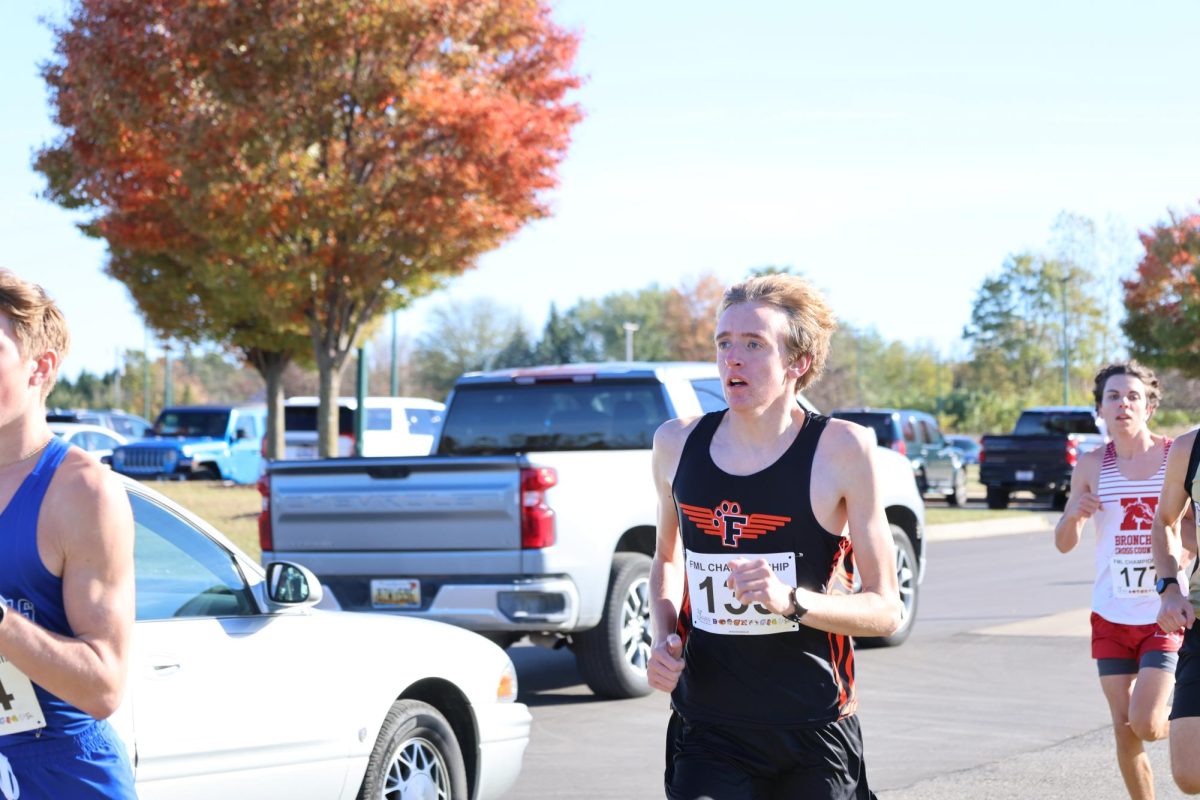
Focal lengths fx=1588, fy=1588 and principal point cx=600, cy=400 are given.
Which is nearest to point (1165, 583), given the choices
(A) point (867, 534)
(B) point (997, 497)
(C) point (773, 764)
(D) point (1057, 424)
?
(A) point (867, 534)

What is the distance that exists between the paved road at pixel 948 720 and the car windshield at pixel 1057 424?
17.2 m

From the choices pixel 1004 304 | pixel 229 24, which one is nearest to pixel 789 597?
pixel 229 24

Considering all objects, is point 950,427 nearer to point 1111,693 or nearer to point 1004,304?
point 1004,304

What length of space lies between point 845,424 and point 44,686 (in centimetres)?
188

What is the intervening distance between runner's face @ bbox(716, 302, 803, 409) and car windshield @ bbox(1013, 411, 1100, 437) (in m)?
27.6

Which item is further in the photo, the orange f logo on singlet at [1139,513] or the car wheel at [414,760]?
the orange f logo on singlet at [1139,513]

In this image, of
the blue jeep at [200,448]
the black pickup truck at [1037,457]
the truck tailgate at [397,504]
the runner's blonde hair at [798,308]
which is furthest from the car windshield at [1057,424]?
the runner's blonde hair at [798,308]

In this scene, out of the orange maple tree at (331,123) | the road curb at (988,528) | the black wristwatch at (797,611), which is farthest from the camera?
the road curb at (988,528)

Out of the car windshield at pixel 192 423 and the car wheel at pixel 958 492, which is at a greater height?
the car windshield at pixel 192 423

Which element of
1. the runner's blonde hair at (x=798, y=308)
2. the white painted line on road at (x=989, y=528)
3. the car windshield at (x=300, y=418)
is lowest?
the white painted line on road at (x=989, y=528)

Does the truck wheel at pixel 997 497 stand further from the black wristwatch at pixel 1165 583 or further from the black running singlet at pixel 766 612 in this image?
the black running singlet at pixel 766 612

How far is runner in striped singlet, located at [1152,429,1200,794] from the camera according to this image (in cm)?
462

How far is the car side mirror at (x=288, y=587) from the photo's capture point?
4996 mm

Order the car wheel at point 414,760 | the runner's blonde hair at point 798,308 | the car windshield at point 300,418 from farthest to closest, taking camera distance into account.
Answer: the car windshield at point 300,418
the car wheel at point 414,760
the runner's blonde hair at point 798,308
